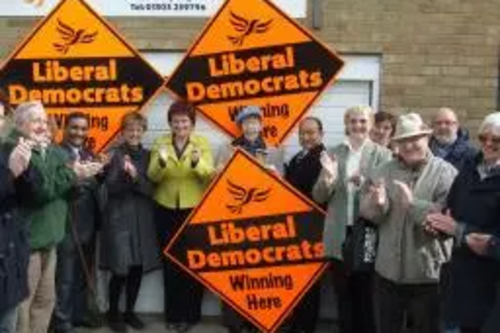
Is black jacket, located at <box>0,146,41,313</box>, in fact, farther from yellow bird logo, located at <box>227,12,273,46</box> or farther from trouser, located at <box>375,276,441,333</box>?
yellow bird logo, located at <box>227,12,273,46</box>

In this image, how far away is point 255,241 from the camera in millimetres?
8297

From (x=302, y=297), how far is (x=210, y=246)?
2.89ft

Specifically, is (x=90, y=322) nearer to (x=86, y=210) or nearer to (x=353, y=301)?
(x=86, y=210)

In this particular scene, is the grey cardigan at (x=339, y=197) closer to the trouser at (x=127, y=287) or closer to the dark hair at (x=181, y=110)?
the dark hair at (x=181, y=110)

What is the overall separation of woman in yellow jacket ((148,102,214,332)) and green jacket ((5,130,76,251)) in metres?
1.28

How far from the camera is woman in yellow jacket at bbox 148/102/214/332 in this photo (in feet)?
27.9

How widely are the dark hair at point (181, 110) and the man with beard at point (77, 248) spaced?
0.72m

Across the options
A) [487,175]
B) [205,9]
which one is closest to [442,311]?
[487,175]

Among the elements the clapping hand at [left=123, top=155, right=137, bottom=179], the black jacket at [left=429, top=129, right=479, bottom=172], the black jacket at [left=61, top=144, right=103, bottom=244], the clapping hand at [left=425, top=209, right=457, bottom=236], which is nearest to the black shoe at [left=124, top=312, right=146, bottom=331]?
the black jacket at [left=61, top=144, right=103, bottom=244]

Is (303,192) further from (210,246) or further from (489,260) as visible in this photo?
(489,260)

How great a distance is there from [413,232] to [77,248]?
331cm

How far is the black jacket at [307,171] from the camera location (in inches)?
332

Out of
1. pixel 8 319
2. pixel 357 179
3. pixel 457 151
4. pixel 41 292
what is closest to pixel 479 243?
pixel 357 179

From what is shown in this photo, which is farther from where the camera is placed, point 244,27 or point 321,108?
point 321,108
